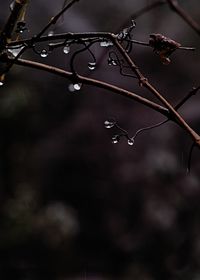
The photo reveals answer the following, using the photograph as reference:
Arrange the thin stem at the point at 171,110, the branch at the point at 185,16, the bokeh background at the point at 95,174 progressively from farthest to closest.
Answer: the bokeh background at the point at 95,174
the thin stem at the point at 171,110
the branch at the point at 185,16

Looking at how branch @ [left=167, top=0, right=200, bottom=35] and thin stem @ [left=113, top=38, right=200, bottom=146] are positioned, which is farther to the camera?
thin stem @ [left=113, top=38, right=200, bottom=146]

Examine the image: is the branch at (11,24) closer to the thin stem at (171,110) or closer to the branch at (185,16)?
the thin stem at (171,110)

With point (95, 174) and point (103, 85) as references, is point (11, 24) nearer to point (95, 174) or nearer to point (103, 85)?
point (103, 85)

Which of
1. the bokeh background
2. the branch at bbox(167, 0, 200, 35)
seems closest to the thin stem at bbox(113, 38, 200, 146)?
the branch at bbox(167, 0, 200, 35)

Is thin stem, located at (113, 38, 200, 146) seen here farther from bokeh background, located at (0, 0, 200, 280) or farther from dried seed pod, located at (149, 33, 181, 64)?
bokeh background, located at (0, 0, 200, 280)

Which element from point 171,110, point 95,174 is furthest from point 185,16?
point 95,174

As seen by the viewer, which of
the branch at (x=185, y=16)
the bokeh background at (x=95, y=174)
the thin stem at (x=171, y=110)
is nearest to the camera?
the branch at (x=185, y=16)

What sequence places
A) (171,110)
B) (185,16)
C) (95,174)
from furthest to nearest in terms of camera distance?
1. (95,174)
2. (171,110)
3. (185,16)

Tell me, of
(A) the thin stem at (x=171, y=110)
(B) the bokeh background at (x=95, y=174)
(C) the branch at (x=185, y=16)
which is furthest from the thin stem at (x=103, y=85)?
(B) the bokeh background at (x=95, y=174)

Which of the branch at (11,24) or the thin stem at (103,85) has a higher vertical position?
the branch at (11,24)
